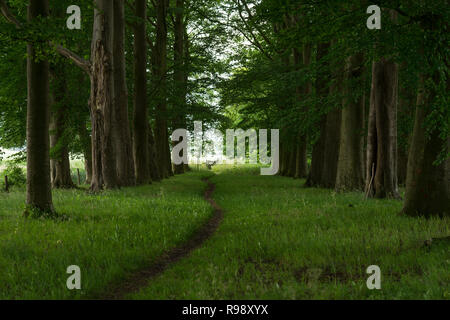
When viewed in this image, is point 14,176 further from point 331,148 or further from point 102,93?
point 331,148

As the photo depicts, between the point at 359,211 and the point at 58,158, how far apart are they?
1603 centimetres

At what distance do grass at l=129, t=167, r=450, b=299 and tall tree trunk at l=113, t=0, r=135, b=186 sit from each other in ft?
33.1

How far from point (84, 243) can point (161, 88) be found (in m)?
16.9

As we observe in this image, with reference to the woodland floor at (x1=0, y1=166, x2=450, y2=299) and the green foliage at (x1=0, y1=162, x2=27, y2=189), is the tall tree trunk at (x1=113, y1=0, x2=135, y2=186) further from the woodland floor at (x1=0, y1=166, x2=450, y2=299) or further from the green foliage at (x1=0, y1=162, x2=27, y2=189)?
the green foliage at (x1=0, y1=162, x2=27, y2=189)

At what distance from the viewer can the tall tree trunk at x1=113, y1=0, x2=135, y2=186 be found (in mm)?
16844

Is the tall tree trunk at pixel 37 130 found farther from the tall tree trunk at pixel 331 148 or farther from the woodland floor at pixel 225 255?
the tall tree trunk at pixel 331 148

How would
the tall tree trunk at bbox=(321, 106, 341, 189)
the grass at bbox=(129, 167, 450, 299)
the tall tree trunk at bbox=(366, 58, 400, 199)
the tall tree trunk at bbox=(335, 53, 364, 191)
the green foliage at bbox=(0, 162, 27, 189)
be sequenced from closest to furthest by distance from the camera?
the grass at bbox=(129, 167, 450, 299), the tall tree trunk at bbox=(366, 58, 400, 199), the tall tree trunk at bbox=(335, 53, 364, 191), the tall tree trunk at bbox=(321, 106, 341, 189), the green foliage at bbox=(0, 162, 27, 189)

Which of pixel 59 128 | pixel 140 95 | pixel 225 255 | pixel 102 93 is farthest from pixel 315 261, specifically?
pixel 59 128

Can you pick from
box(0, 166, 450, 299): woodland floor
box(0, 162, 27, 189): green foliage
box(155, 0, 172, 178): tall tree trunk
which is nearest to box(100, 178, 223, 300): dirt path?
box(0, 166, 450, 299): woodland floor

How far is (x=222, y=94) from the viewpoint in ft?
72.7

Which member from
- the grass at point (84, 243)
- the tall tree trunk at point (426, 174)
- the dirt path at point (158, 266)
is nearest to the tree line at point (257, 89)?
the tall tree trunk at point (426, 174)

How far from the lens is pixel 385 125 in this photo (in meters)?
11.5
